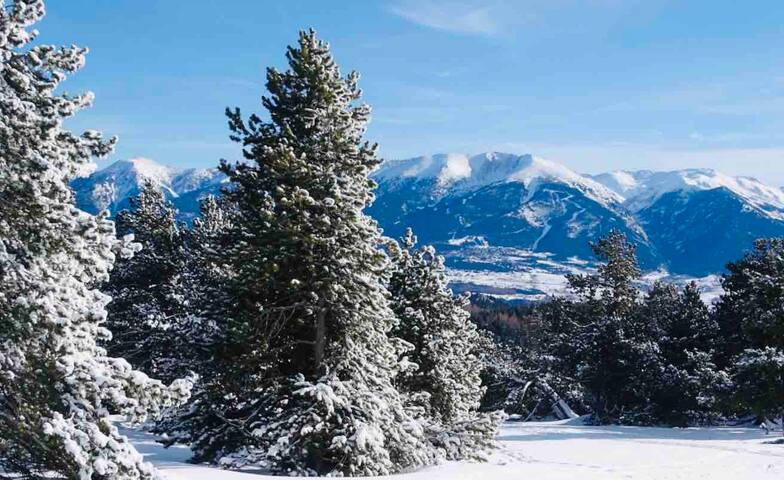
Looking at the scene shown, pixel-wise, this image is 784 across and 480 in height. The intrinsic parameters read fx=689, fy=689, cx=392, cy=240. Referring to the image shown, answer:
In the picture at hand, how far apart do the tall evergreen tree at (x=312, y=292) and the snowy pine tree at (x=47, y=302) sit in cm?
714

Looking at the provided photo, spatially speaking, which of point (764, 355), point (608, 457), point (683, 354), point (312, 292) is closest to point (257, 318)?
point (312, 292)

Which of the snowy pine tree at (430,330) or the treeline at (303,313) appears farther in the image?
the snowy pine tree at (430,330)

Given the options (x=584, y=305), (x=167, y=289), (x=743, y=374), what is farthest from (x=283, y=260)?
(x=584, y=305)

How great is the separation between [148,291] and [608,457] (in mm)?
23733

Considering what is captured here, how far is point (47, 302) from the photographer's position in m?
8.66

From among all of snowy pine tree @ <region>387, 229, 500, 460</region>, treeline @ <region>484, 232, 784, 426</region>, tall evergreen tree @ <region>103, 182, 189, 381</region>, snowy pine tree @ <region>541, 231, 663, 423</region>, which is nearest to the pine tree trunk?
snowy pine tree @ <region>387, 229, 500, 460</region>

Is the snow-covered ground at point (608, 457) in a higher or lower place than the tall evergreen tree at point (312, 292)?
lower

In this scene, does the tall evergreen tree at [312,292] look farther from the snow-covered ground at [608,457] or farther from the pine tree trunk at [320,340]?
the snow-covered ground at [608,457]

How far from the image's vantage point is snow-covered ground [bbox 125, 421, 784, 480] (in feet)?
59.5

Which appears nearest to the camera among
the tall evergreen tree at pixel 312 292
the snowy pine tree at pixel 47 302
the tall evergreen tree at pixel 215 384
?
the snowy pine tree at pixel 47 302

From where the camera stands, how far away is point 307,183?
17.8m

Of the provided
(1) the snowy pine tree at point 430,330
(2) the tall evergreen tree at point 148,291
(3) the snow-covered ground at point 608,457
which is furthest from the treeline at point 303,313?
(2) the tall evergreen tree at point 148,291

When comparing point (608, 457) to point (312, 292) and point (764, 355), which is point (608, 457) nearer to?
point (764, 355)

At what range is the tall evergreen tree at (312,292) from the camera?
1684cm
